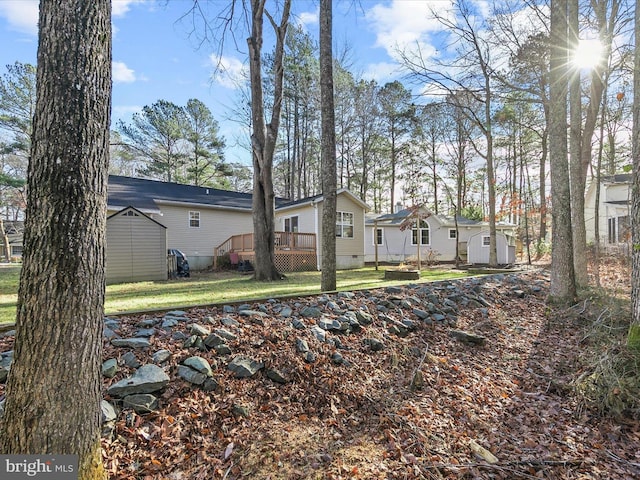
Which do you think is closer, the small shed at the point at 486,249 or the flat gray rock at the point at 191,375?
the flat gray rock at the point at 191,375

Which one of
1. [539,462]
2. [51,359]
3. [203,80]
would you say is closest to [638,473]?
[539,462]

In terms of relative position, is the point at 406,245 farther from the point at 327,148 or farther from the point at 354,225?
the point at 327,148

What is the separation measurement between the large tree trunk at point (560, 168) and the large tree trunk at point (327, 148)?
403 centimetres

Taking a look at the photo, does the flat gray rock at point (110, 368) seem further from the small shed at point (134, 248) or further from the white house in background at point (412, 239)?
the white house in background at point (412, 239)

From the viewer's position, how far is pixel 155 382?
241cm

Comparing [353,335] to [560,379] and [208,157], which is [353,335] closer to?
[560,379]

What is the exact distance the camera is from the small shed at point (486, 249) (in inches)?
625

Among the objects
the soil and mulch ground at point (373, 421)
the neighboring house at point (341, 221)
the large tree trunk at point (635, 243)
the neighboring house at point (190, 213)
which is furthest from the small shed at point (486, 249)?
the large tree trunk at point (635, 243)

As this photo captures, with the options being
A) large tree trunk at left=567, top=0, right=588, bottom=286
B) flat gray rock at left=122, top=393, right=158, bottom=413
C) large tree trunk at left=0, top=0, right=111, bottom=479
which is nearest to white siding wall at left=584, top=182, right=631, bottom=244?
large tree trunk at left=567, top=0, right=588, bottom=286

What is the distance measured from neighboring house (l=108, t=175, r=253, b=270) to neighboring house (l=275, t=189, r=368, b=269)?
90.8 inches

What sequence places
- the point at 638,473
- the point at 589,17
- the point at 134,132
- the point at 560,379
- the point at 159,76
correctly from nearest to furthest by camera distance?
the point at 638,473
the point at 560,379
the point at 589,17
the point at 159,76
the point at 134,132

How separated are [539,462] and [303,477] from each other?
1784 millimetres

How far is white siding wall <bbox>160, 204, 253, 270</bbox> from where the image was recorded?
1402cm

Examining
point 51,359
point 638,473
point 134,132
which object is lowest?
point 638,473
